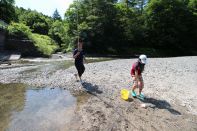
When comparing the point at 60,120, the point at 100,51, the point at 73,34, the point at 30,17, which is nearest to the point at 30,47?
the point at 73,34

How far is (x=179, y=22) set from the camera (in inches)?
2178

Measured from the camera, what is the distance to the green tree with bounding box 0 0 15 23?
52.3m

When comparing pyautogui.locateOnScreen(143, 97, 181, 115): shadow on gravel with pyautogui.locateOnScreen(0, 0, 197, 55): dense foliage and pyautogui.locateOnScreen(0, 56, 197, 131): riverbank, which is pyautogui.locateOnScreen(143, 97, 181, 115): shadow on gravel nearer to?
pyautogui.locateOnScreen(0, 56, 197, 131): riverbank

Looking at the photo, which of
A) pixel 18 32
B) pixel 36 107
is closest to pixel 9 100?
pixel 36 107

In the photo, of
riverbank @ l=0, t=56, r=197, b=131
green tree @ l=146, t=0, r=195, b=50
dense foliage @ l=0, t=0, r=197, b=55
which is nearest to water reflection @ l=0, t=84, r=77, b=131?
riverbank @ l=0, t=56, r=197, b=131

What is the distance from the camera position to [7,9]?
53562 millimetres

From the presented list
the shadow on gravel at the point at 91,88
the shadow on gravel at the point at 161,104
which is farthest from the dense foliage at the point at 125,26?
the shadow on gravel at the point at 161,104

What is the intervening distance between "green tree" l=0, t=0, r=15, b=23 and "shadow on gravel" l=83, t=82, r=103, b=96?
46479 millimetres

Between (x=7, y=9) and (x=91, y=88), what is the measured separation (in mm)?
48171

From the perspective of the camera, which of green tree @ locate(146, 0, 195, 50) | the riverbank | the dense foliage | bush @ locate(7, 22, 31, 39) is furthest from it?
green tree @ locate(146, 0, 195, 50)

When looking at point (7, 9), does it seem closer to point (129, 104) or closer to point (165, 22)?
point (165, 22)

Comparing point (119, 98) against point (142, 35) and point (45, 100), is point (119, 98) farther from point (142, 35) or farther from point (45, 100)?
Result: point (142, 35)

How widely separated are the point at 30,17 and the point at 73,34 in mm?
24943

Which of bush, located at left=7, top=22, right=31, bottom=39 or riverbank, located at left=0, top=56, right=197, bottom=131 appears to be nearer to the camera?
riverbank, located at left=0, top=56, right=197, bottom=131
